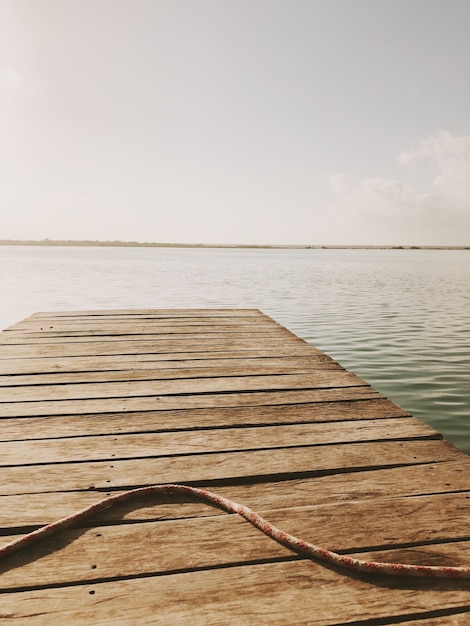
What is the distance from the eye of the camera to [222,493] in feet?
7.07

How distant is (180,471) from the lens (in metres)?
2.36

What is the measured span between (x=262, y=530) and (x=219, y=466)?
0.60 metres

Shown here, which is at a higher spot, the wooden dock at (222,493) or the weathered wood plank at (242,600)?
the wooden dock at (222,493)

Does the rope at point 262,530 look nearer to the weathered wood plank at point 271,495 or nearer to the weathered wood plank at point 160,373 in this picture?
the weathered wood plank at point 271,495

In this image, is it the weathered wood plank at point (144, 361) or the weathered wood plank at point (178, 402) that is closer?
the weathered wood plank at point (178, 402)

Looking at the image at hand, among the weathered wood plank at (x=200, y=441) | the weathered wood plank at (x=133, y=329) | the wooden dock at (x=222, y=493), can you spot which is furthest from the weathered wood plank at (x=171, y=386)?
the weathered wood plank at (x=133, y=329)

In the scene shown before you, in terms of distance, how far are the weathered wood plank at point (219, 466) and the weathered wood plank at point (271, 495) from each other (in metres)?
0.07

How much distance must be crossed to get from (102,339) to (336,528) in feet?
14.2

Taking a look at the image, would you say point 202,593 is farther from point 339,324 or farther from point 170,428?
point 339,324

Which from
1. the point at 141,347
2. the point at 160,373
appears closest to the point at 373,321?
the point at 141,347

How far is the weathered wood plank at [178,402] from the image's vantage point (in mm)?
3205

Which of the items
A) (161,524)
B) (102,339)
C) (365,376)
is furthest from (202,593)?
(365,376)

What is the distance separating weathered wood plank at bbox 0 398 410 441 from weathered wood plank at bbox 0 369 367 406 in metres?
0.41

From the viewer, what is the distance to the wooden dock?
151 cm
